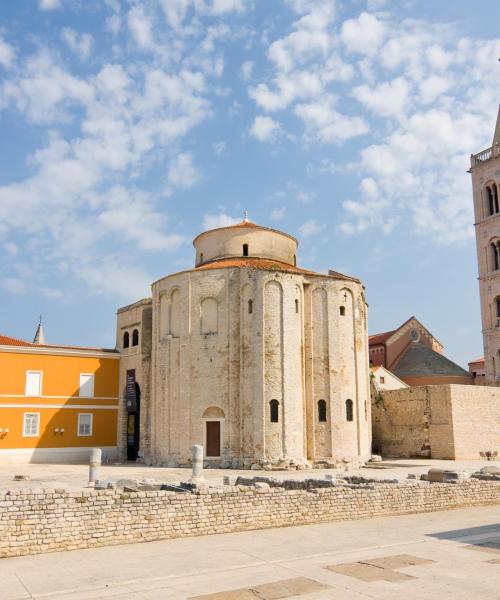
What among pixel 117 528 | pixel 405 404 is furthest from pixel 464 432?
pixel 117 528

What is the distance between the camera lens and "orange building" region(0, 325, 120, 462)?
1298 inches

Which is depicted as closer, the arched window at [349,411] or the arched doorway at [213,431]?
the arched doorway at [213,431]

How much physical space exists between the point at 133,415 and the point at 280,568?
27.8 meters

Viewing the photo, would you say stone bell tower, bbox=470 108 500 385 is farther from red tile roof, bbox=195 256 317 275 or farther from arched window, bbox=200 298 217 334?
arched window, bbox=200 298 217 334

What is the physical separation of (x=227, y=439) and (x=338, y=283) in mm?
10353

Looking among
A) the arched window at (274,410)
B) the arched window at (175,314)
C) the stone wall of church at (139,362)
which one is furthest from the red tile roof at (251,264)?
the arched window at (274,410)

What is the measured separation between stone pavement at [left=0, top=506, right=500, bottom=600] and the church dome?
2418cm

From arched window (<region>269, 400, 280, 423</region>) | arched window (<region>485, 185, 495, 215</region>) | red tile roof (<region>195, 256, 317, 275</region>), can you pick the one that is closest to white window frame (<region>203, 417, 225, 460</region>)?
arched window (<region>269, 400, 280, 423</region>)

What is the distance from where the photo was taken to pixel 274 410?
2911cm

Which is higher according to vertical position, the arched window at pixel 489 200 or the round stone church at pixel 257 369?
the arched window at pixel 489 200

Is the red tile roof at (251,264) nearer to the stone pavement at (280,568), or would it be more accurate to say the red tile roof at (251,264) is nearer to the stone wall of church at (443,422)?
the stone wall of church at (443,422)

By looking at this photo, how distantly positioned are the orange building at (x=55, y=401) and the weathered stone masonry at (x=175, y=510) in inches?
907

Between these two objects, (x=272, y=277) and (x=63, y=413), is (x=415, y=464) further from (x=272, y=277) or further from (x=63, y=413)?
(x=63, y=413)

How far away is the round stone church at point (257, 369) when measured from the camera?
2917 cm
